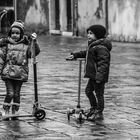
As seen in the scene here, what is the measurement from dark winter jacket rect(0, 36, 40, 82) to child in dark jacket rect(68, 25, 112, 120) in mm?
607

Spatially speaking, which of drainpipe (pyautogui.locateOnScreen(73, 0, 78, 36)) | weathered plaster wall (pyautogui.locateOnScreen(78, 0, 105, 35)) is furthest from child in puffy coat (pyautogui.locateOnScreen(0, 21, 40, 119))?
drainpipe (pyautogui.locateOnScreen(73, 0, 78, 36))

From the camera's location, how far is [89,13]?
32.9 metres

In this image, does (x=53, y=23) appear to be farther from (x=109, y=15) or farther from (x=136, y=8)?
(x=136, y=8)

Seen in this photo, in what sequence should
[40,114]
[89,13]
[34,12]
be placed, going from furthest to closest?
1. [34,12]
2. [89,13]
3. [40,114]

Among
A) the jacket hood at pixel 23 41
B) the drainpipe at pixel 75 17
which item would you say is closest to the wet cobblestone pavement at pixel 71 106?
the jacket hood at pixel 23 41

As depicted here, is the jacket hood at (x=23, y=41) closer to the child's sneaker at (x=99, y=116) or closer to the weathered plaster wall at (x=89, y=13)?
the child's sneaker at (x=99, y=116)

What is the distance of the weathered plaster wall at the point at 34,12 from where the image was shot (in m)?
Result: 38.3

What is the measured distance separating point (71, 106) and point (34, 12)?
28.3 metres

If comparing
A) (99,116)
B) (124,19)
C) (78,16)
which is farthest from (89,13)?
(99,116)

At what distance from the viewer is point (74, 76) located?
16031 millimetres

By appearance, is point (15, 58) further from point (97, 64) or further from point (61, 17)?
point (61, 17)

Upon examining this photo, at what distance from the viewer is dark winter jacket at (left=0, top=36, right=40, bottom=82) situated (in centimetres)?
Result: 980

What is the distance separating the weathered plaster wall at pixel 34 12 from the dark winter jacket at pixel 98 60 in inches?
1116

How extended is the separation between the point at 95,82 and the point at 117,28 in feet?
66.2
